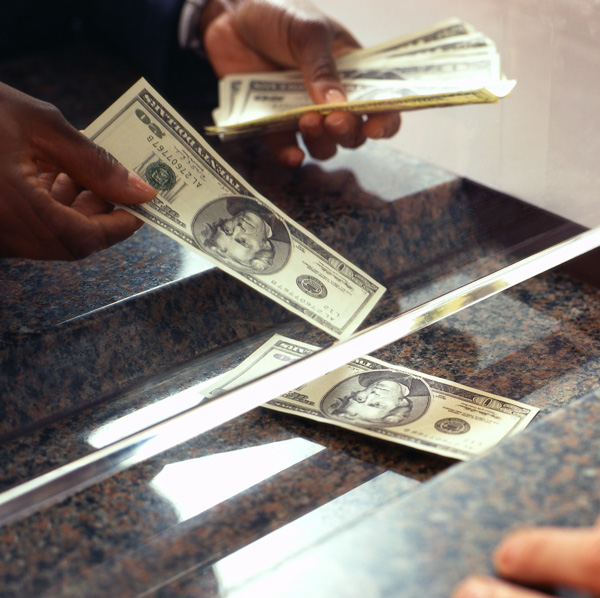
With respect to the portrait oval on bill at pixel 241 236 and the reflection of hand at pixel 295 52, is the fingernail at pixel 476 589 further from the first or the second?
the reflection of hand at pixel 295 52

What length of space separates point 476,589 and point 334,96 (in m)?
0.86

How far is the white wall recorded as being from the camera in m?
1.00

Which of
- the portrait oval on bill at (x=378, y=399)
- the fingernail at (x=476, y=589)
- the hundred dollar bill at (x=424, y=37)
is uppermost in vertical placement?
the hundred dollar bill at (x=424, y=37)

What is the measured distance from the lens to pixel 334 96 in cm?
115

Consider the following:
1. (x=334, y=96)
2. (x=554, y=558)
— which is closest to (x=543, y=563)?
(x=554, y=558)

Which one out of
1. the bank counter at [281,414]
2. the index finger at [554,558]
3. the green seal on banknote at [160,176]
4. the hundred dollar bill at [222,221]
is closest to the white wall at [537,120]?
the bank counter at [281,414]

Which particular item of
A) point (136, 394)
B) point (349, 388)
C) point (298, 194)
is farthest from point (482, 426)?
point (298, 194)

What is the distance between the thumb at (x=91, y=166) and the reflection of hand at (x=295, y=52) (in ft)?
1.33

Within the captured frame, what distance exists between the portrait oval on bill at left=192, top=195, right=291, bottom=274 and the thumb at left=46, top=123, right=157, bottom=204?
10cm

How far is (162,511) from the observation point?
0.66 metres

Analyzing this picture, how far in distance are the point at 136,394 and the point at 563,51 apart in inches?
Answer: 30.1

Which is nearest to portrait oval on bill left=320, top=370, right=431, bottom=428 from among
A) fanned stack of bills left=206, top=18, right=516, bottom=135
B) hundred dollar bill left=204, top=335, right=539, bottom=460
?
hundred dollar bill left=204, top=335, right=539, bottom=460

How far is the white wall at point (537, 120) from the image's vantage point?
1002mm

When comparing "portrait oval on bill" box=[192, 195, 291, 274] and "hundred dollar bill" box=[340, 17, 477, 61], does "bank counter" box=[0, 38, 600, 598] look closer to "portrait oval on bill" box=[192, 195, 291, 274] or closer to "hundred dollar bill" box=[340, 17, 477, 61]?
"portrait oval on bill" box=[192, 195, 291, 274]
